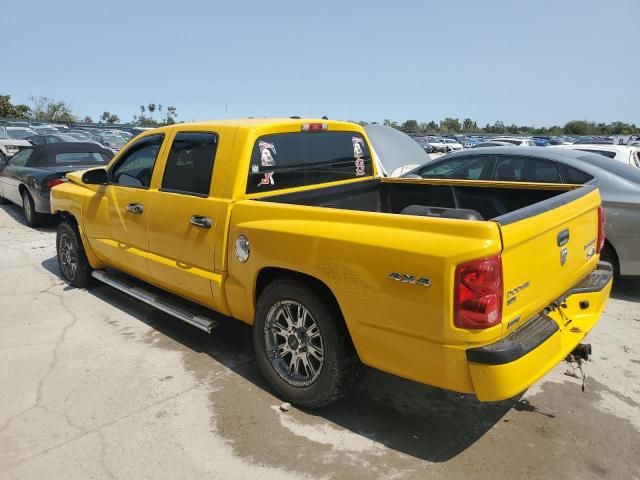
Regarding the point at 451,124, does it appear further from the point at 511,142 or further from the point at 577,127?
the point at 511,142

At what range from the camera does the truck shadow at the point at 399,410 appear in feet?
9.82

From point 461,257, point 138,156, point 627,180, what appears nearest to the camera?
point 461,257

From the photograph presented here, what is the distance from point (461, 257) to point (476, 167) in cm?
479

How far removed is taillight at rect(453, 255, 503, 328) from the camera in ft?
7.67

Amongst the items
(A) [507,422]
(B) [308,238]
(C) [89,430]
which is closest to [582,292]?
(A) [507,422]

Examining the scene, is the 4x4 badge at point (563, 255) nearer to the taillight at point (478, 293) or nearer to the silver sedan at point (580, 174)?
the taillight at point (478, 293)

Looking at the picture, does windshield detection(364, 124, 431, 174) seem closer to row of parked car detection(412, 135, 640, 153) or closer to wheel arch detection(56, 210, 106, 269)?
wheel arch detection(56, 210, 106, 269)

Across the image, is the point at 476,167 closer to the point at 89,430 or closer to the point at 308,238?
the point at 308,238

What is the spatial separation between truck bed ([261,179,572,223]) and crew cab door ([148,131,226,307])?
0.49 metres

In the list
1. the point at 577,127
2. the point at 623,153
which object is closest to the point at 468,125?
the point at 577,127

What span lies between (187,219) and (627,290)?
4946mm

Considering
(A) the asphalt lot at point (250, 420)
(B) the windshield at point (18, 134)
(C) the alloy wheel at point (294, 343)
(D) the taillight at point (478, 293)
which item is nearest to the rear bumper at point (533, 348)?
(D) the taillight at point (478, 293)

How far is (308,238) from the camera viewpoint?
296 centimetres

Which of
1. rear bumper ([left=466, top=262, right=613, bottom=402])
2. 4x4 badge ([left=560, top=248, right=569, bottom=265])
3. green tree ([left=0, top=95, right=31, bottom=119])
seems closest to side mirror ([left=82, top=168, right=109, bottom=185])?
rear bumper ([left=466, top=262, right=613, bottom=402])
